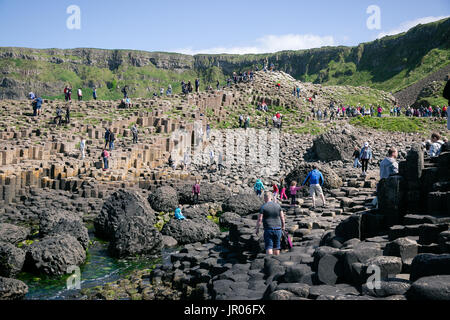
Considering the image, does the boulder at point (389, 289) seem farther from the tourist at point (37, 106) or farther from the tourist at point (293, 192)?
the tourist at point (37, 106)

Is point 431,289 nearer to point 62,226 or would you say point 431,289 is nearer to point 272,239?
point 272,239

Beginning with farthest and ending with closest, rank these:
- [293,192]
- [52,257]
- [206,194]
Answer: [206,194], [293,192], [52,257]

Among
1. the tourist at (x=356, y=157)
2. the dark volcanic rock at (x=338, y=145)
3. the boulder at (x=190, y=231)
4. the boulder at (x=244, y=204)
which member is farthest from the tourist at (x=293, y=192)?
the dark volcanic rock at (x=338, y=145)

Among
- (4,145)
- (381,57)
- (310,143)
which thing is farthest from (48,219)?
(381,57)

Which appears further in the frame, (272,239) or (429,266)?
(272,239)

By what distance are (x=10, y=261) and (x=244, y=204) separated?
11.7m

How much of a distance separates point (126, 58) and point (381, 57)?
7840 cm

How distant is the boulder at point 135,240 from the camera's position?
17.3 m

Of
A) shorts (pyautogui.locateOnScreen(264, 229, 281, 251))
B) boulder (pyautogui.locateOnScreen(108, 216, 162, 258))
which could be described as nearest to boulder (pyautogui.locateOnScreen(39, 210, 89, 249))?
boulder (pyautogui.locateOnScreen(108, 216, 162, 258))

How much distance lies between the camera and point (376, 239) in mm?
10594

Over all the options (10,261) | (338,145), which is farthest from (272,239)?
(338,145)

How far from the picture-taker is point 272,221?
11.1 m

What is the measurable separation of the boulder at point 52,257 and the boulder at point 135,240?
1.66 meters

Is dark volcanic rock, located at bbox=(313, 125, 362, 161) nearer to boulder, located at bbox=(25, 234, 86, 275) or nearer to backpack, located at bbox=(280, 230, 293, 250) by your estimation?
backpack, located at bbox=(280, 230, 293, 250)
